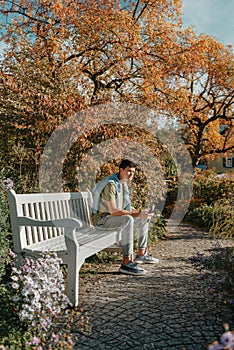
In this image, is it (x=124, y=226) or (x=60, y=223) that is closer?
(x=60, y=223)

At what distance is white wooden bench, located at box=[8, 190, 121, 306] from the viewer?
3523 mm

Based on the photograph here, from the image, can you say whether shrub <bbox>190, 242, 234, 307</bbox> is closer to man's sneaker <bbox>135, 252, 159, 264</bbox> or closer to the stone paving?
the stone paving

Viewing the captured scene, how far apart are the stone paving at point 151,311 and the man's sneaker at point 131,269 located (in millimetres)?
66

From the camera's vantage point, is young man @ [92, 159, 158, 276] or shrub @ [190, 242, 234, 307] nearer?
shrub @ [190, 242, 234, 307]

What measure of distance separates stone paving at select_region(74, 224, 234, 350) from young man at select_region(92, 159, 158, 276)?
0.18m

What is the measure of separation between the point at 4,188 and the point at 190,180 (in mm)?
8586

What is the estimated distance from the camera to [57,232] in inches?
179

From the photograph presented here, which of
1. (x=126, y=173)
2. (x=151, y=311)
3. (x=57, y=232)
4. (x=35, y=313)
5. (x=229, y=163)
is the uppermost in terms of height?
(x=229, y=163)

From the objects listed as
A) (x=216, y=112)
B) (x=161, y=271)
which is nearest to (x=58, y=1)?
(x=161, y=271)

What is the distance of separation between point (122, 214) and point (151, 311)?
155cm

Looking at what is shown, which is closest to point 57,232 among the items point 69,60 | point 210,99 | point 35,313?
point 35,313

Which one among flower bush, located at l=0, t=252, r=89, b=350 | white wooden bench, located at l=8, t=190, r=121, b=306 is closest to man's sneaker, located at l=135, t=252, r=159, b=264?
white wooden bench, located at l=8, t=190, r=121, b=306

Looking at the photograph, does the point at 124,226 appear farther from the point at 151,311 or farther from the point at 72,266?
the point at 151,311

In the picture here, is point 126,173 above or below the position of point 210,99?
below
